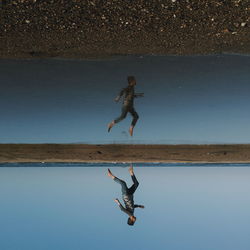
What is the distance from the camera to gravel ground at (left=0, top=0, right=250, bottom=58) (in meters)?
8.48

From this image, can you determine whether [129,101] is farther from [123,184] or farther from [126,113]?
[123,184]

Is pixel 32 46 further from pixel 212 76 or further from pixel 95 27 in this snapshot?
pixel 212 76

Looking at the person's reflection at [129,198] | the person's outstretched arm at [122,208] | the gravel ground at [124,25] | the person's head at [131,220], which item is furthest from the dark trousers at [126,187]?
the gravel ground at [124,25]

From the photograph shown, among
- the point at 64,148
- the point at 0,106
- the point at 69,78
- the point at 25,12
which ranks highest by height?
the point at 25,12

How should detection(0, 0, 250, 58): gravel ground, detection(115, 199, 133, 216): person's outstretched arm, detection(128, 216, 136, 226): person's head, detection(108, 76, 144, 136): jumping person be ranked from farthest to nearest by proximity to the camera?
1. detection(0, 0, 250, 58): gravel ground
2. detection(108, 76, 144, 136): jumping person
3. detection(115, 199, 133, 216): person's outstretched arm
4. detection(128, 216, 136, 226): person's head

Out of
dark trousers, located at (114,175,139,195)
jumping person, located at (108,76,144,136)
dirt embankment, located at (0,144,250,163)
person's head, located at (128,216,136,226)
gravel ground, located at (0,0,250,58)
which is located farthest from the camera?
gravel ground, located at (0,0,250,58)

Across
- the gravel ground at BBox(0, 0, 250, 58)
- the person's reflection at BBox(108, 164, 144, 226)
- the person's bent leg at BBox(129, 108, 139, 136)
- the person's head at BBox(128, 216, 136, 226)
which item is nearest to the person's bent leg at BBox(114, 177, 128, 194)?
the person's reflection at BBox(108, 164, 144, 226)

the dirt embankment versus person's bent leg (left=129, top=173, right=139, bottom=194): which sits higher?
the dirt embankment

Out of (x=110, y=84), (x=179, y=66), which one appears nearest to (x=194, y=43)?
(x=179, y=66)

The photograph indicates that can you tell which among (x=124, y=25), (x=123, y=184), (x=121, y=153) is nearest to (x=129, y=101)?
(x=121, y=153)

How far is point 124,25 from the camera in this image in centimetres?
848

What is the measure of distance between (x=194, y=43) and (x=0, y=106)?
2.44 metres

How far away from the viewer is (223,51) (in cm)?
850

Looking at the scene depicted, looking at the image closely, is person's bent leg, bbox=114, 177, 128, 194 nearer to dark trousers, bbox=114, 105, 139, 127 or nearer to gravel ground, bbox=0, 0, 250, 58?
dark trousers, bbox=114, 105, 139, 127
